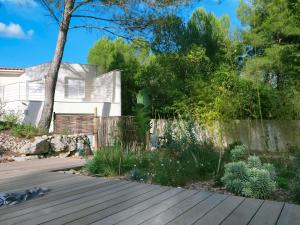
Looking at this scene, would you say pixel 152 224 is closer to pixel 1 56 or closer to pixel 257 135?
pixel 257 135

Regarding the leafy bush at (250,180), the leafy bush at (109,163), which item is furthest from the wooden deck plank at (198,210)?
the leafy bush at (109,163)

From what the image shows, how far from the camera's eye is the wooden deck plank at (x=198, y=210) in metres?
2.81

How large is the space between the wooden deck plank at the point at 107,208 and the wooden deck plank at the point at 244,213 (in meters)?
0.97

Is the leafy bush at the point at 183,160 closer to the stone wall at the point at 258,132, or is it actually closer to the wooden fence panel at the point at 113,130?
the wooden fence panel at the point at 113,130

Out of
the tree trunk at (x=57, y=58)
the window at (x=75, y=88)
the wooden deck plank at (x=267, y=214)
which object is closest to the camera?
the wooden deck plank at (x=267, y=214)

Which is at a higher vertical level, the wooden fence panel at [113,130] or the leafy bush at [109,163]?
the wooden fence panel at [113,130]

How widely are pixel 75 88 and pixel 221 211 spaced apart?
52.2ft

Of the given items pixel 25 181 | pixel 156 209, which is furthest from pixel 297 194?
pixel 25 181

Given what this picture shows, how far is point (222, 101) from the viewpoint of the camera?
33.7 ft

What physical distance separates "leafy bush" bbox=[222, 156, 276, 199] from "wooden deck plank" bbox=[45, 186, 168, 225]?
824mm

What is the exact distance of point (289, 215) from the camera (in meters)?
2.99

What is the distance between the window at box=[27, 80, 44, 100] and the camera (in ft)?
48.2

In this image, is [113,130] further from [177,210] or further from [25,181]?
[177,210]

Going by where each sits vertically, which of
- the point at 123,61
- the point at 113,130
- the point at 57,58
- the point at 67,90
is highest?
the point at 123,61
